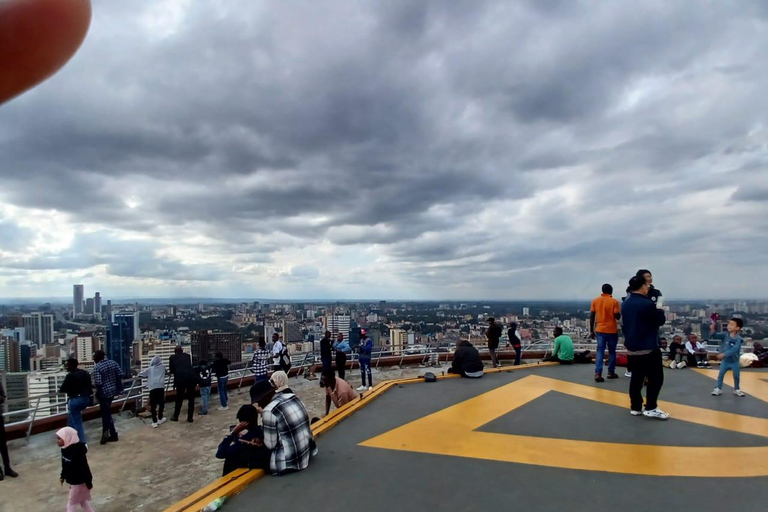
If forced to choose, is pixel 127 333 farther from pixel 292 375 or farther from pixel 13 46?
pixel 13 46

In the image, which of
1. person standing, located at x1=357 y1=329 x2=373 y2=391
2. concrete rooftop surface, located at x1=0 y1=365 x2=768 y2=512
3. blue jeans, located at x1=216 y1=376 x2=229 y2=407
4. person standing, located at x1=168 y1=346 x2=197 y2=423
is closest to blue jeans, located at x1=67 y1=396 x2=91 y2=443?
concrete rooftop surface, located at x1=0 y1=365 x2=768 y2=512

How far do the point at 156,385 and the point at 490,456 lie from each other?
8310 millimetres

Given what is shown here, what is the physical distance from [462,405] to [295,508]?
4.21 metres

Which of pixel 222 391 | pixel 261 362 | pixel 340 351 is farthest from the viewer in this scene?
pixel 340 351

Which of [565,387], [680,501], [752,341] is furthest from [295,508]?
[752,341]

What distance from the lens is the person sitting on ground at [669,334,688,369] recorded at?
11.0 metres

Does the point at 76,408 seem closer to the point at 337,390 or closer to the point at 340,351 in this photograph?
the point at 337,390

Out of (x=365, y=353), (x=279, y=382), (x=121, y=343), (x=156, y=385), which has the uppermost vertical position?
(x=279, y=382)

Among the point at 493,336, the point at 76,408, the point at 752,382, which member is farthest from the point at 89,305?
the point at 752,382

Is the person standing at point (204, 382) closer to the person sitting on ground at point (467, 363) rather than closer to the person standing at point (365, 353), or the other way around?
the person standing at point (365, 353)

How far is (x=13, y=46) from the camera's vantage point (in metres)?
0.84

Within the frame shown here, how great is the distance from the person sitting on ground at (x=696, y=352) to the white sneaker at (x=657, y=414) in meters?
5.86

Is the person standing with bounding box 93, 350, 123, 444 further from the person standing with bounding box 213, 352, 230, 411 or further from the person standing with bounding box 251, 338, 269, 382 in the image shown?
the person standing with bounding box 251, 338, 269, 382

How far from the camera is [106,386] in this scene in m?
9.51
